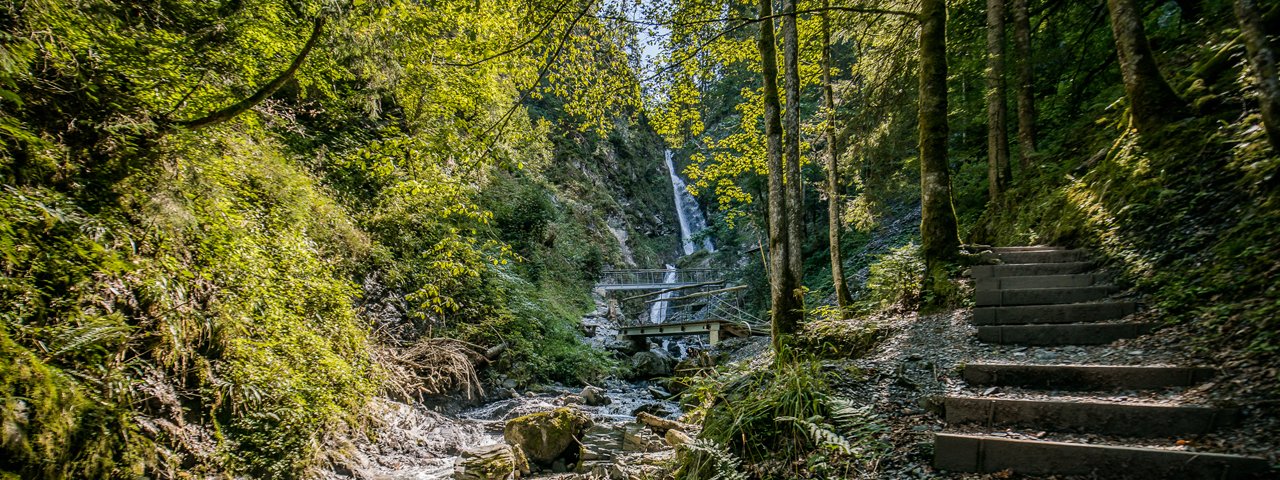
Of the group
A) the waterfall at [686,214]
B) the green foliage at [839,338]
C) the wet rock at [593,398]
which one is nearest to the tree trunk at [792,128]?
the green foliage at [839,338]

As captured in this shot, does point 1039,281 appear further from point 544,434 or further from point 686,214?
point 686,214

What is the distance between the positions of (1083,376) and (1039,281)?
83.0 inches

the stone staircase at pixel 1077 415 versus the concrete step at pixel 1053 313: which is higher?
the concrete step at pixel 1053 313

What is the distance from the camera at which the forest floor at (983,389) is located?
2.08m

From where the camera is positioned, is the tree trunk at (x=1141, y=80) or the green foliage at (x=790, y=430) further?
the tree trunk at (x=1141, y=80)

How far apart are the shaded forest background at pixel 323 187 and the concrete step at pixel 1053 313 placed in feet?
0.94

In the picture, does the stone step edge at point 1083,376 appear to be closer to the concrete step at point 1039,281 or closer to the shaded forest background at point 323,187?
the shaded forest background at point 323,187

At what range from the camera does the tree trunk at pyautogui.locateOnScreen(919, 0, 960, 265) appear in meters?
5.48

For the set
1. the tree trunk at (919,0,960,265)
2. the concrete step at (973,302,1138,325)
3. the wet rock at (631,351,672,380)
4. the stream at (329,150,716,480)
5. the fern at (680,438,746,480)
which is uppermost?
the tree trunk at (919,0,960,265)

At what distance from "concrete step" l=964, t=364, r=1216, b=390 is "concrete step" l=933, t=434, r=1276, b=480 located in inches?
32.3

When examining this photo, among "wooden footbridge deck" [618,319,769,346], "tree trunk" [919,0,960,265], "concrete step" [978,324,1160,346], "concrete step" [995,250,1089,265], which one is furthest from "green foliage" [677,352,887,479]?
"wooden footbridge deck" [618,319,769,346]

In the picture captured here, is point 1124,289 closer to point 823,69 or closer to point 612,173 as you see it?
point 823,69

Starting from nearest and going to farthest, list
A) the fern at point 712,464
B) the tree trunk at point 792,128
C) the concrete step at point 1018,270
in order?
the fern at point 712,464, the concrete step at point 1018,270, the tree trunk at point 792,128

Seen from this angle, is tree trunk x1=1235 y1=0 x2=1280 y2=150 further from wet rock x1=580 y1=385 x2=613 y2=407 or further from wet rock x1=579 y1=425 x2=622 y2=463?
wet rock x1=580 y1=385 x2=613 y2=407
